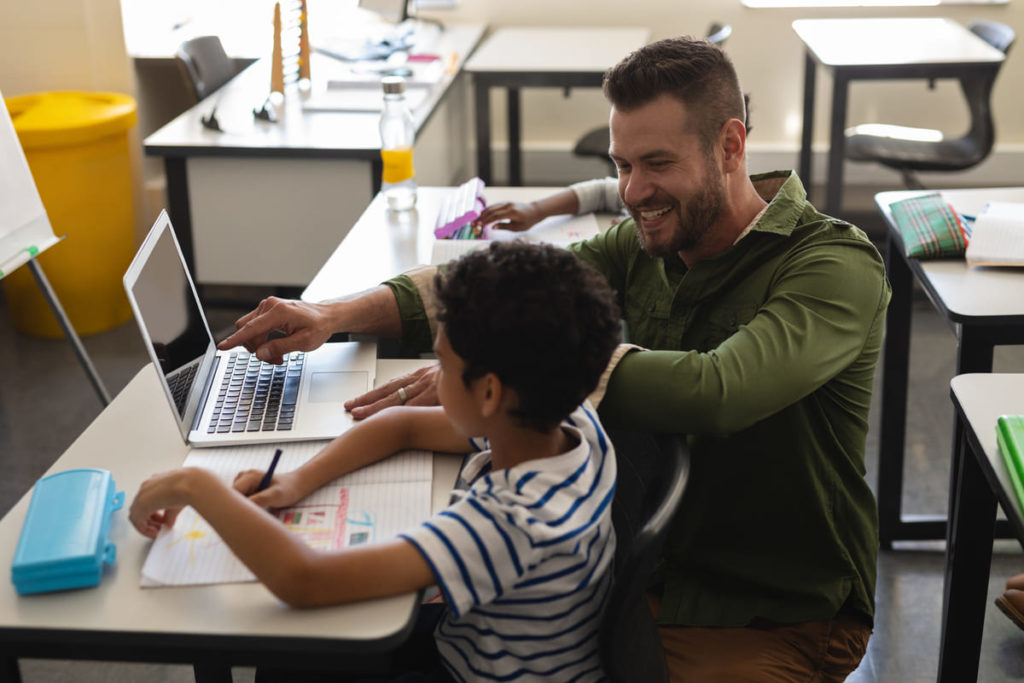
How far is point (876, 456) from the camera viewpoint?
2.80 m

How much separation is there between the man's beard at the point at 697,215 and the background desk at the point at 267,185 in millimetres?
1540

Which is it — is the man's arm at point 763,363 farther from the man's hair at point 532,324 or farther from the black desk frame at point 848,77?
the black desk frame at point 848,77

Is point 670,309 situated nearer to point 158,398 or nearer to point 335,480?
point 335,480

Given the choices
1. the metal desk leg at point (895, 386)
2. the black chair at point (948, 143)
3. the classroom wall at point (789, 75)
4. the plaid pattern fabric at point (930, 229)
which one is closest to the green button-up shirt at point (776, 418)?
the plaid pattern fabric at point (930, 229)

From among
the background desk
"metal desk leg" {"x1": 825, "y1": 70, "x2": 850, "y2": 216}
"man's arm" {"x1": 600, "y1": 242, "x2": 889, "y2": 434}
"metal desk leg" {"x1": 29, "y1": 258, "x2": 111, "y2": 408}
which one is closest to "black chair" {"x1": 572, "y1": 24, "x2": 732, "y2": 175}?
"metal desk leg" {"x1": 825, "y1": 70, "x2": 850, "y2": 216}

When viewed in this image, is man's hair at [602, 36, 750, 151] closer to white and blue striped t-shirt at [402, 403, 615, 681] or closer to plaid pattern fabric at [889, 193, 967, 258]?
white and blue striped t-shirt at [402, 403, 615, 681]

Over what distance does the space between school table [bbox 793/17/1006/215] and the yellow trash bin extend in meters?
2.33

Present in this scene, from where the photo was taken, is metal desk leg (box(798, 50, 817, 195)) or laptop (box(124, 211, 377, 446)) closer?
laptop (box(124, 211, 377, 446))

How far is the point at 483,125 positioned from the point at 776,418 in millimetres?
2664

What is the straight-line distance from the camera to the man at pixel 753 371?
1.29 m

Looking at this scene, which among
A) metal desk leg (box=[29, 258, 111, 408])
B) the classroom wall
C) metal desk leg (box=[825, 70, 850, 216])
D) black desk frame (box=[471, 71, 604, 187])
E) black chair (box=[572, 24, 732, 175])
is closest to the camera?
metal desk leg (box=[29, 258, 111, 408])

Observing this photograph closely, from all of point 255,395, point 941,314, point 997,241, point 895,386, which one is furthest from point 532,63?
point 255,395

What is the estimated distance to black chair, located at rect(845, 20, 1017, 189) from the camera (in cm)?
384

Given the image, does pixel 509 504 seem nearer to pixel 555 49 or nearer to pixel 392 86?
pixel 392 86
